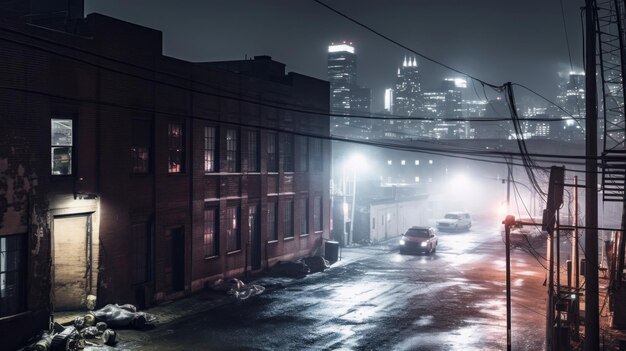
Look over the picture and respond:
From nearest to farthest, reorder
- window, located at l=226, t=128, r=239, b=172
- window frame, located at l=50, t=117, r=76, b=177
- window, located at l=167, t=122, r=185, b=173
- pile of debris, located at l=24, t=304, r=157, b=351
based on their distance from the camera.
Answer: pile of debris, located at l=24, t=304, r=157, b=351 → window frame, located at l=50, t=117, r=76, b=177 → window, located at l=167, t=122, r=185, b=173 → window, located at l=226, t=128, r=239, b=172

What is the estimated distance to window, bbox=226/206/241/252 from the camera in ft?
91.8

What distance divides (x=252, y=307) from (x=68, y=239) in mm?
7410

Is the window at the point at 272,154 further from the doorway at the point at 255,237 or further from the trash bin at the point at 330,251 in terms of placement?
the trash bin at the point at 330,251

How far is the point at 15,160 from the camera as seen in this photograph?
16688 mm

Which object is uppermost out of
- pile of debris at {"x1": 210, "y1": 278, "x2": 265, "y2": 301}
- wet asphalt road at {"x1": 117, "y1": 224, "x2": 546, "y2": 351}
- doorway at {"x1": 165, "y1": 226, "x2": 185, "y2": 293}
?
doorway at {"x1": 165, "y1": 226, "x2": 185, "y2": 293}

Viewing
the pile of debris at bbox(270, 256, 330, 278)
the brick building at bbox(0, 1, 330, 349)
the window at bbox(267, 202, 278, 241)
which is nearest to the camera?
Answer: the brick building at bbox(0, 1, 330, 349)

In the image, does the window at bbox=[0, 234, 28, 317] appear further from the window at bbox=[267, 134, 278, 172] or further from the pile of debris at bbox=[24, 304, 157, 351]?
the window at bbox=[267, 134, 278, 172]

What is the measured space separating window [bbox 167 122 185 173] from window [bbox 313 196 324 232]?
13045mm

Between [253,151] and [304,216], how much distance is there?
6.71m

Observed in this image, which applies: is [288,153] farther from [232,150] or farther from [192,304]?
[192,304]

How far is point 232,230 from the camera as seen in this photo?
2844cm

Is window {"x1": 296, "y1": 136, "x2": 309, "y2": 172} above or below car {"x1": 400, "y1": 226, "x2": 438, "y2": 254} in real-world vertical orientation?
above

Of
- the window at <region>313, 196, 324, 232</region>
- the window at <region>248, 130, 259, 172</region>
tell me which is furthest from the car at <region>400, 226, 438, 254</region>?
the window at <region>248, 130, 259, 172</region>

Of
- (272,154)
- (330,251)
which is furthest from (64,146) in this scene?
(330,251)
